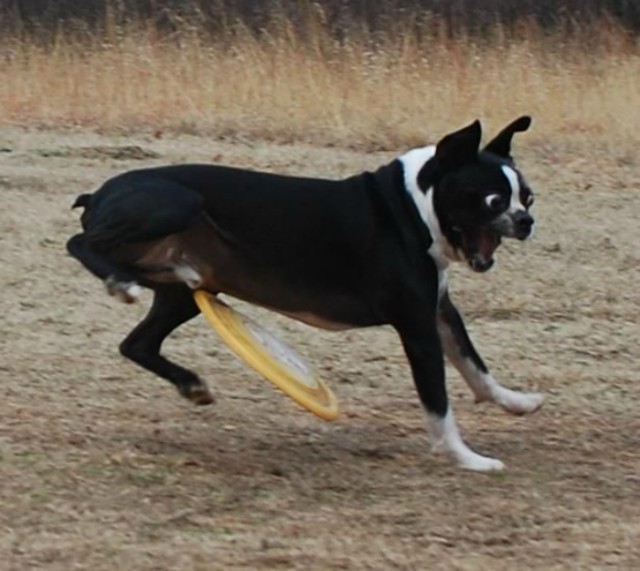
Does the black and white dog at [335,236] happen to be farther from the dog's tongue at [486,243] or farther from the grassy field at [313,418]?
the grassy field at [313,418]

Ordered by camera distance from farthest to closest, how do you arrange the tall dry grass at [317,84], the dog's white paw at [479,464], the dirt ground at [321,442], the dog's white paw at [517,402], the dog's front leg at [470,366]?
1. the tall dry grass at [317,84]
2. the dog's white paw at [517,402]
3. the dog's front leg at [470,366]
4. the dog's white paw at [479,464]
5. the dirt ground at [321,442]

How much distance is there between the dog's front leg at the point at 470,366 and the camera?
18.7 feet

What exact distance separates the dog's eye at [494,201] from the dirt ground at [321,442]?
2.59ft

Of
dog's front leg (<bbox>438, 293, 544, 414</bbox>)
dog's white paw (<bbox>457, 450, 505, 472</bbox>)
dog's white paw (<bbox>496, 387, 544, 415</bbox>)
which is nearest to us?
dog's white paw (<bbox>457, 450, 505, 472</bbox>)

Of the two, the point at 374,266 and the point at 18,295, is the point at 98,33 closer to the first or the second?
the point at 18,295

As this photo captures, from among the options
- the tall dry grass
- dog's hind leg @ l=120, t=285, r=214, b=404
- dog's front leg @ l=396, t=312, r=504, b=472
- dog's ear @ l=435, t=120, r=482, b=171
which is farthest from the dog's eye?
the tall dry grass

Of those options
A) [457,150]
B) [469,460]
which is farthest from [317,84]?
[469,460]

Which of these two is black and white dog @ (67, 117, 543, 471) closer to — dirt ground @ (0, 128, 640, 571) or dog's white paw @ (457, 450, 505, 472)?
dog's white paw @ (457, 450, 505, 472)

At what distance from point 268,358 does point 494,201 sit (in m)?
0.83

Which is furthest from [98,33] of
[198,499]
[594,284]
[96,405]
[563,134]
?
[198,499]

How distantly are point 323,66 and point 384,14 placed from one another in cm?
532

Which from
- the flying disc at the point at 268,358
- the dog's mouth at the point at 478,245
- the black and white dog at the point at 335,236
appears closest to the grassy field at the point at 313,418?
the flying disc at the point at 268,358

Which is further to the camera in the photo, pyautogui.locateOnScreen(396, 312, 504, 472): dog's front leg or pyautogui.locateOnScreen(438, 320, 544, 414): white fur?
pyautogui.locateOnScreen(438, 320, 544, 414): white fur

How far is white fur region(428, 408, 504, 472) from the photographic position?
207 inches
